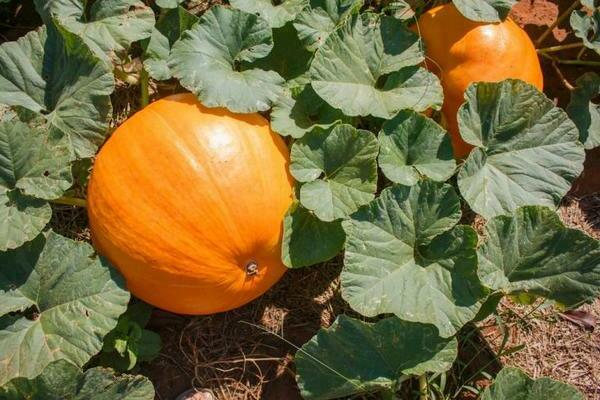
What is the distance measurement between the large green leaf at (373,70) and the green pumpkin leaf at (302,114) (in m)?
0.12

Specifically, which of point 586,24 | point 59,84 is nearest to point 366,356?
point 59,84

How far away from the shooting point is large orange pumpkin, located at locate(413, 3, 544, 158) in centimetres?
303

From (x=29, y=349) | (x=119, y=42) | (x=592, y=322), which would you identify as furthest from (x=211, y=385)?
(x=592, y=322)

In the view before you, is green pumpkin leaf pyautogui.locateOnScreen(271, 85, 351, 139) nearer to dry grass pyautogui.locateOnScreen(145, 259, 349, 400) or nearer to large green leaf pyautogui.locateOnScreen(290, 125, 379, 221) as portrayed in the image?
large green leaf pyautogui.locateOnScreen(290, 125, 379, 221)

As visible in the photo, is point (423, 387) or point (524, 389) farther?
point (423, 387)

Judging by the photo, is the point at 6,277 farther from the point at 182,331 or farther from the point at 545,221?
the point at 545,221

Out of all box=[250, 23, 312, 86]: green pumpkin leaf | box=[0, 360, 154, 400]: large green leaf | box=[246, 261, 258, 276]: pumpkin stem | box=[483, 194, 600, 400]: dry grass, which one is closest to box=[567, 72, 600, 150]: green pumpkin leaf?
box=[483, 194, 600, 400]: dry grass

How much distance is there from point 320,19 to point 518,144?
2.96 ft

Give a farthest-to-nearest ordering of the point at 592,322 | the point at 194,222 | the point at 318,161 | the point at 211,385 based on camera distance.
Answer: the point at 592,322 < the point at 211,385 < the point at 318,161 < the point at 194,222

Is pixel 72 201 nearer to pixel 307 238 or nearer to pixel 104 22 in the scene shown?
pixel 104 22

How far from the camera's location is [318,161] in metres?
2.86

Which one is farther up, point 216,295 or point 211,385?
point 216,295

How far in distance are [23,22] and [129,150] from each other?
3.86 ft

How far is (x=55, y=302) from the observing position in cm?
276
